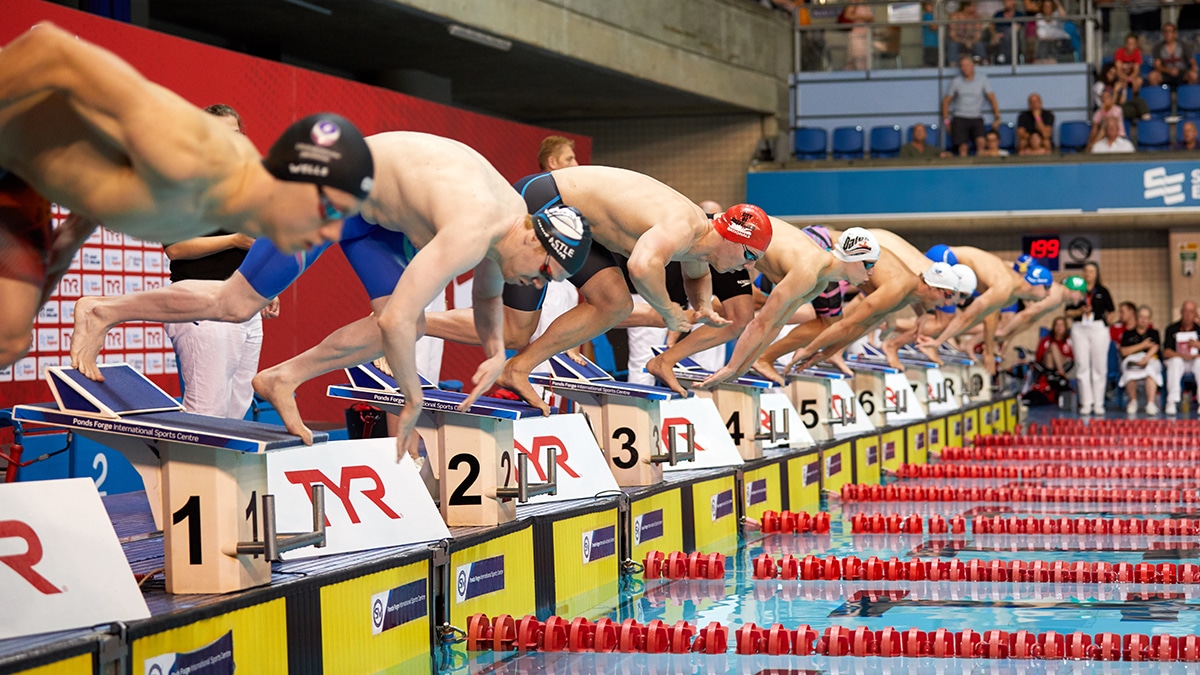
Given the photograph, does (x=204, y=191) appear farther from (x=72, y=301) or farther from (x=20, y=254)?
(x=72, y=301)

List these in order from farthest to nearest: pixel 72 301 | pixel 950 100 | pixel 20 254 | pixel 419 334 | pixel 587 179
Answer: pixel 950 100
pixel 72 301
pixel 587 179
pixel 419 334
pixel 20 254

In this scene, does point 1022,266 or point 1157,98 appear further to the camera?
point 1157,98

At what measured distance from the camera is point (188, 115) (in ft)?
8.18

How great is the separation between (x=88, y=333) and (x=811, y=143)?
14224 mm

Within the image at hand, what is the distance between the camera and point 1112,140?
16812 mm

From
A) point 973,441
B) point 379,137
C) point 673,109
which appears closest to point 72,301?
point 379,137

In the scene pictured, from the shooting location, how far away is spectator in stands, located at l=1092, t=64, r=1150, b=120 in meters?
17.2

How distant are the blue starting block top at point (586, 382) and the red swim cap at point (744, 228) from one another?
39.0 inches

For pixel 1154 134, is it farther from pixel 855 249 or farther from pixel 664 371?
pixel 664 371

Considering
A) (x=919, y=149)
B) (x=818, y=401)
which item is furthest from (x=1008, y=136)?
(x=818, y=401)

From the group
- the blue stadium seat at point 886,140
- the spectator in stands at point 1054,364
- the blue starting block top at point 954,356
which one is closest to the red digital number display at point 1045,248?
the spectator in stands at point 1054,364

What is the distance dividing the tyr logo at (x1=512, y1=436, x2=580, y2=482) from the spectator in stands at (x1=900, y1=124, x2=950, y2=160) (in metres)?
12.3

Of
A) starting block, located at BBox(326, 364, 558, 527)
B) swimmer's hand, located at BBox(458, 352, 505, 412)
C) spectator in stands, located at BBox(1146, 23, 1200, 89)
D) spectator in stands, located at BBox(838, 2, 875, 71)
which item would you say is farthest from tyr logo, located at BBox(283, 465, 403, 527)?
spectator in stands, located at BBox(1146, 23, 1200, 89)

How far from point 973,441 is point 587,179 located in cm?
753
